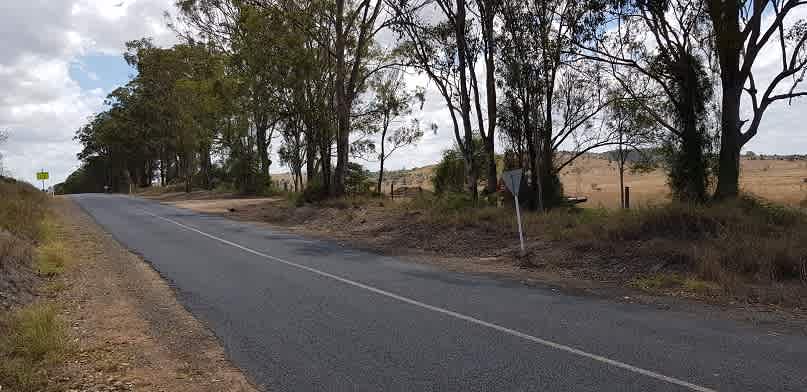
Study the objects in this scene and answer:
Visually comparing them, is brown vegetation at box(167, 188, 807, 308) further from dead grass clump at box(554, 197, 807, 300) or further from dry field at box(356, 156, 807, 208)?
dry field at box(356, 156, 807, 208)

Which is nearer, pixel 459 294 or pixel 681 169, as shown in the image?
pixel 459 294

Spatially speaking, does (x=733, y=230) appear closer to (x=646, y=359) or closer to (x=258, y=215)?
(x=646, y=359)

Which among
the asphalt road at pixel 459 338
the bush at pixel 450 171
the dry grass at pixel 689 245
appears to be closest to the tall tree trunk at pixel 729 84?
the dry grass at pixel 689 245

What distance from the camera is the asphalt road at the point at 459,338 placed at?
20.0ft

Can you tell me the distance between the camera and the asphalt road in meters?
6.09

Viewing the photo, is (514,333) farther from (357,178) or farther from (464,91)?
(357,178)

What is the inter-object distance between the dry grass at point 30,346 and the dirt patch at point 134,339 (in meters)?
0.20

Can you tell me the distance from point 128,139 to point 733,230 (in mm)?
72803

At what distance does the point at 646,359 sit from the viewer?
6648 mm

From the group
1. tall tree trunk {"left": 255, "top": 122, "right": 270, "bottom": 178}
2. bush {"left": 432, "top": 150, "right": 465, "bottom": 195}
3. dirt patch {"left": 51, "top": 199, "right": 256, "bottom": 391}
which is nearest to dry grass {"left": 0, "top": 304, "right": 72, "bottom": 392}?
dirt patch {"left": 51, "top": 199, "right": 256, "bottom": 391}

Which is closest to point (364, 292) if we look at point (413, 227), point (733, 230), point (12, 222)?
point (733, 230)

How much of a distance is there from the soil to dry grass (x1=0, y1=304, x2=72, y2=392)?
763 centimetres

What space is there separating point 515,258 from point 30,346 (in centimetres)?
1040

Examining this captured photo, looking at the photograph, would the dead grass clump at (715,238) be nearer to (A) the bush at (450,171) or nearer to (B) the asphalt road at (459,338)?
(B) the asphalt road at (459,338)
